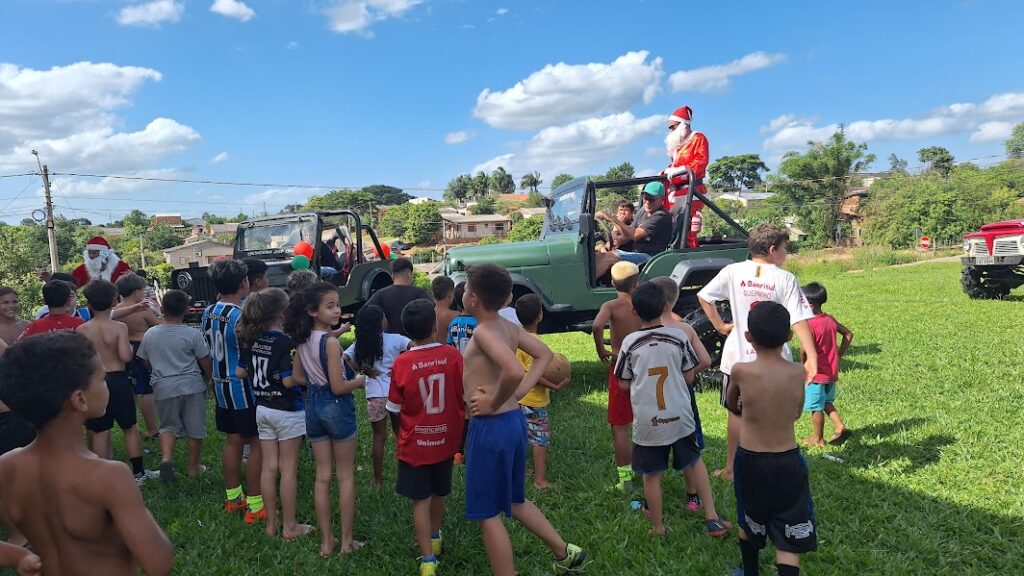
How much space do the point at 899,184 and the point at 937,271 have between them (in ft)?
102

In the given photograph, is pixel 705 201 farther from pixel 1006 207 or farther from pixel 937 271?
pixel 1006 207

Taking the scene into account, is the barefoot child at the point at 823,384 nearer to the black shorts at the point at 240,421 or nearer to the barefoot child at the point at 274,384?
the barefoot child at the point at 274,384

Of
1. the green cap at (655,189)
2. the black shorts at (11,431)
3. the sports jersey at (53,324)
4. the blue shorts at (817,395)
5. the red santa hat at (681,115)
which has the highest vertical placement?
the red santa hat at (681,115)

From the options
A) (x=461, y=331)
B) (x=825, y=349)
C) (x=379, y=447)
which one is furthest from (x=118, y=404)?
(x=825, y=349)

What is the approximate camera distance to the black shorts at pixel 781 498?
258 cm

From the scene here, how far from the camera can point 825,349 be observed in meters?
4.62

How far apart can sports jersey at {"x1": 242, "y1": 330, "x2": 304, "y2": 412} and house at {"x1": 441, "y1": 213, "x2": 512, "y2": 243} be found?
63.7 meters

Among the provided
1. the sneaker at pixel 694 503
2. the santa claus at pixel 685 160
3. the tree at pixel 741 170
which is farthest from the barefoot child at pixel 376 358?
the tree at pixel 741 170

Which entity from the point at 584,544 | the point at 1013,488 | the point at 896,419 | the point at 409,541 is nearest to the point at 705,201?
the point at 896,419

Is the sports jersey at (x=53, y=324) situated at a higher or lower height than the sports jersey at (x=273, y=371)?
higher

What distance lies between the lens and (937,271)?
19312 mm

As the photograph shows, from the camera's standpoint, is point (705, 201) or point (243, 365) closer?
point (243, 365)

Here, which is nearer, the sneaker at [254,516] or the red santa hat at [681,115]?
the sneaker at [254,516]

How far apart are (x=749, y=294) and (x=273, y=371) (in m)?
2.62
